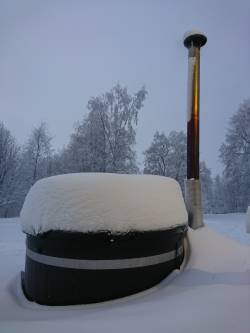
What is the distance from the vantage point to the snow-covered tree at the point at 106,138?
26562 mm

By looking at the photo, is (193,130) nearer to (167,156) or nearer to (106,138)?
(106,138)

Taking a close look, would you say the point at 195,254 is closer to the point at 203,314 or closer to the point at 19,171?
the point at 203,314

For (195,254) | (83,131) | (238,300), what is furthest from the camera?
(83,131)

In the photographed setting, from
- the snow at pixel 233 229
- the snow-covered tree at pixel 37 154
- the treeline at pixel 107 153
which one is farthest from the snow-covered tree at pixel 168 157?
the snow at pixel 233 229

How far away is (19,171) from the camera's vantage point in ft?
104

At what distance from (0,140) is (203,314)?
30062 mm

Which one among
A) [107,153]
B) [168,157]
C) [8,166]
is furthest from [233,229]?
[8,166]

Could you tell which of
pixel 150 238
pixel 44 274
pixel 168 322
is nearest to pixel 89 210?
pixel 150 238

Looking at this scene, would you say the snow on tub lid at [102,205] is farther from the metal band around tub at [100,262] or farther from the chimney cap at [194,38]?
the chimney cap at [194,38]

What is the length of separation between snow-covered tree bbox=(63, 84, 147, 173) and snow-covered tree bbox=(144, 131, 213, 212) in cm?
555

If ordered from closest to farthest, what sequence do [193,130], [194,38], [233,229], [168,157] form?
[193,130] → [194,38] → [233,229] → [168,157]

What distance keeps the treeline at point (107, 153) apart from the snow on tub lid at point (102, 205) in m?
23.1

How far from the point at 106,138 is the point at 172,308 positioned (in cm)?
2538

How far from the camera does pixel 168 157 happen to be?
1292 inches
